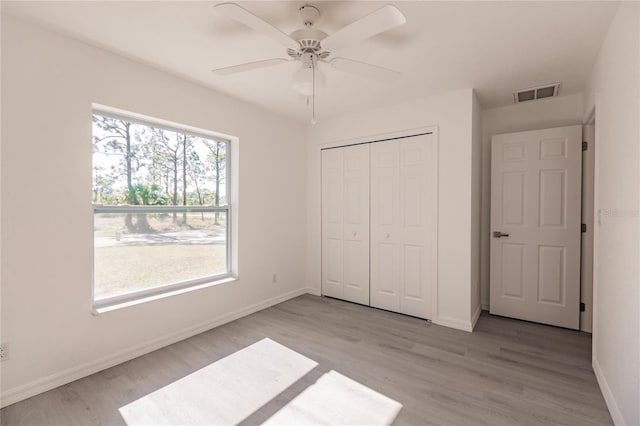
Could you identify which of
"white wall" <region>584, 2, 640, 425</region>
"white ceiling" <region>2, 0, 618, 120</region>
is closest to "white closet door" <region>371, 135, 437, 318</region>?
"white ceiling" <region>2, 0, 618, 120</region>

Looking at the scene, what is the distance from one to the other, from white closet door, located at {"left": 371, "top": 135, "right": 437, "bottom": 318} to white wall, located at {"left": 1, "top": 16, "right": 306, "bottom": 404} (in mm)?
2209

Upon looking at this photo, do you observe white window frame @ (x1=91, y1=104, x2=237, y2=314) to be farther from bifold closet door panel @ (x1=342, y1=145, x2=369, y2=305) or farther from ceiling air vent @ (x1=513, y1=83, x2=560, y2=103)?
ceiling air vent @ (x1=513, y1=83, x2=560, y2=103)

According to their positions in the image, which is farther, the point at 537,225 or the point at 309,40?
the point at 537,225

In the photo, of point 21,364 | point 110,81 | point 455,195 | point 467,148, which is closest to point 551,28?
point 467,148

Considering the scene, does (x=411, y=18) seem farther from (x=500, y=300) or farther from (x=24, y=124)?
(x=500, y=300)

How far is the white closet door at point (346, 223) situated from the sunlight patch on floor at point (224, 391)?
1.59 m

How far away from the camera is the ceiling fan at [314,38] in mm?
1463

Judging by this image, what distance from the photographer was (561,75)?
9.02 feet

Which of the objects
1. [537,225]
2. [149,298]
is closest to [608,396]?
[537,225]

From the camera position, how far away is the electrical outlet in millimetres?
1922

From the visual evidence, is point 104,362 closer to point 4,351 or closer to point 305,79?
point 4,351

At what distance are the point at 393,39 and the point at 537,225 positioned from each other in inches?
104

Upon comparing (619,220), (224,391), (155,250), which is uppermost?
(619,220)

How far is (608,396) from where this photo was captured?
1.92 m
